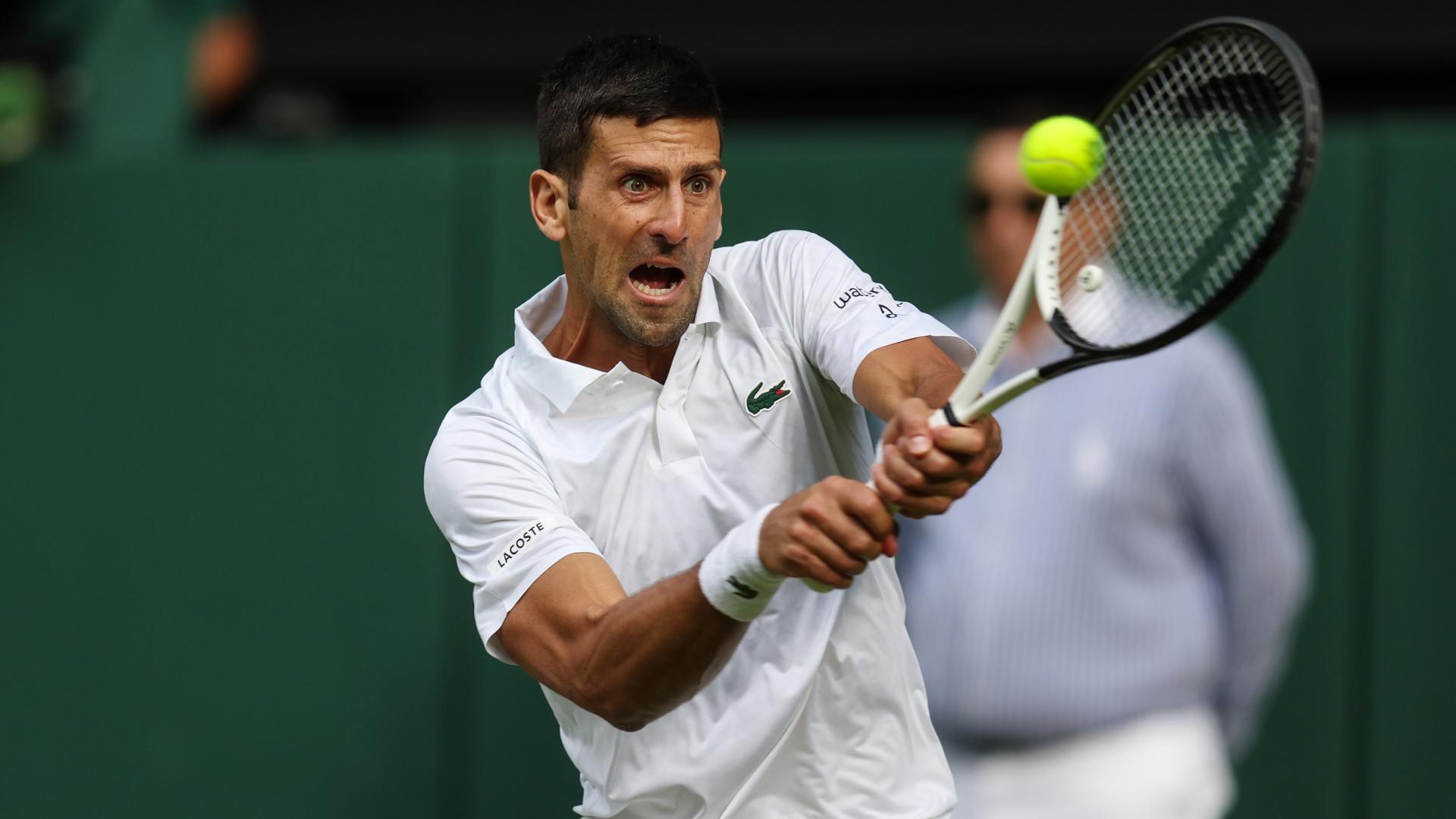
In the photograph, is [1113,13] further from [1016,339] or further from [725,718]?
[725,718]

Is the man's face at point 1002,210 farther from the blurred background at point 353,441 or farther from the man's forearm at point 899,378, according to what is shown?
the man's forearm at point 899,378

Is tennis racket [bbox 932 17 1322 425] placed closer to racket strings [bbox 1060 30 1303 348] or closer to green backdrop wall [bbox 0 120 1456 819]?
racket strings [bbox 1060 30 1303 348]

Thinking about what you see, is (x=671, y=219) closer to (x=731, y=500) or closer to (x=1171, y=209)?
(x=731, y=500)

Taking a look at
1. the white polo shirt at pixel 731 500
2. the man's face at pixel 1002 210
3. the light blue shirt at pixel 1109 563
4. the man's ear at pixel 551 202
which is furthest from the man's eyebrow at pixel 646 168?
the light blue shirt at pixel 1109 563

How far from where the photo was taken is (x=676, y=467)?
104 inches

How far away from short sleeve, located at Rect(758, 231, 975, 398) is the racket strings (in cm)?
21

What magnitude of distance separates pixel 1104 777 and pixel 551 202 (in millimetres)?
1823

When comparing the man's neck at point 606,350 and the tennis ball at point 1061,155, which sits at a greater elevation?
the tennis ball at point 1061,155

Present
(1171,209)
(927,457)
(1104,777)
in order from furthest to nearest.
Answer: (1104,777) → (1171,209) → (927,457)

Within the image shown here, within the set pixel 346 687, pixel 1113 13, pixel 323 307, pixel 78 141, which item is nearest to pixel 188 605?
pixel 346 687

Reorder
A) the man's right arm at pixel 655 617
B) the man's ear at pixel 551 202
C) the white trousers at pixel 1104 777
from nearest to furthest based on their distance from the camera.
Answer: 1. the man's right arm at pixel 655 617
2. the man's ear at pixel 551 202
3. the white trousers at pixel 1104 777

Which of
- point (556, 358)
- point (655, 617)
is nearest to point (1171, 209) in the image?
point (556, 358)

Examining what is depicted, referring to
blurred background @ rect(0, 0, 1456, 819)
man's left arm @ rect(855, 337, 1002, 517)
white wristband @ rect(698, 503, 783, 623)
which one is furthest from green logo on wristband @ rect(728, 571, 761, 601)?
blurred background @ rect(0, 0, 1456, 819)

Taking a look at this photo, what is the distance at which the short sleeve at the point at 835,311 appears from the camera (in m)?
2.56
